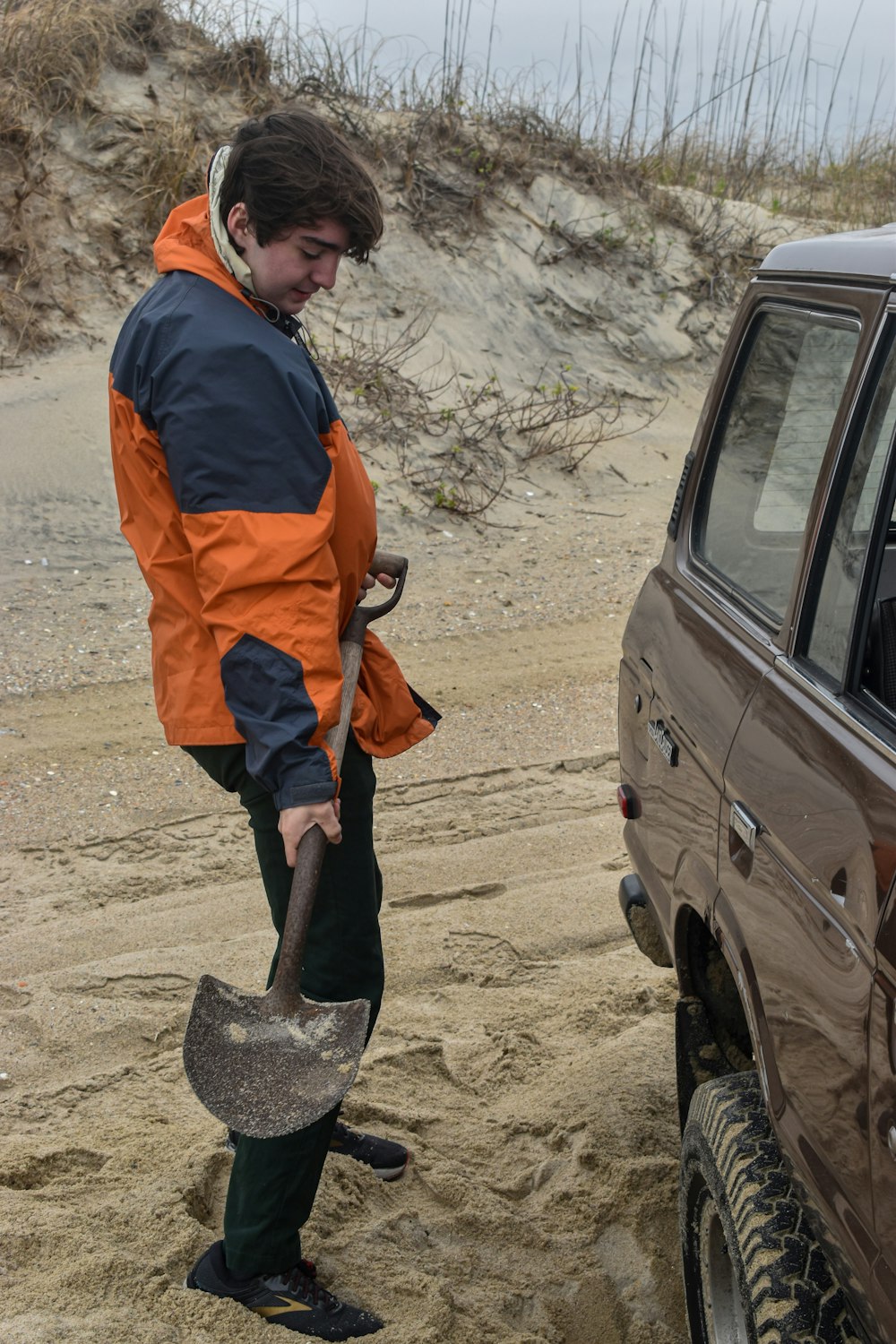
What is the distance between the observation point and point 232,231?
6.82 feet

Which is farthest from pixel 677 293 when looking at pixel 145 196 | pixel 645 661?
pixel 645 661

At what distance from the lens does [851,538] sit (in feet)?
6.46

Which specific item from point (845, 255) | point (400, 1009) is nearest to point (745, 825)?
point (845, 255)

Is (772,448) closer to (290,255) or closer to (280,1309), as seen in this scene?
(290,255)

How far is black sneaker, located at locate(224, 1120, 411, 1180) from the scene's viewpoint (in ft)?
9.03

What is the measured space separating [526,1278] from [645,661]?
52.1 inches

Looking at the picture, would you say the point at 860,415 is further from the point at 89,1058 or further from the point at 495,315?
the point at 495,315

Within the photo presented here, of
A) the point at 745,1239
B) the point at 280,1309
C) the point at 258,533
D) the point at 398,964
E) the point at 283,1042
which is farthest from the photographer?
the point at 398,964

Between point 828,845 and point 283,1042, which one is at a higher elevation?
point 828,845

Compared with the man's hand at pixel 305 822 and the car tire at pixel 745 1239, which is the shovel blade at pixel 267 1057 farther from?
the car tire at pixel 745 1239

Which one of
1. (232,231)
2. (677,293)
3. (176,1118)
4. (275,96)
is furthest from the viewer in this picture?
(677,293)

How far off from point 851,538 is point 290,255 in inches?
41.8

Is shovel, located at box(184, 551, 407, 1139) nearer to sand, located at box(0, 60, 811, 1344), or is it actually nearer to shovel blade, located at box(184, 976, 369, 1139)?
shovel blade, located at box(184, 976, 369, 1139)

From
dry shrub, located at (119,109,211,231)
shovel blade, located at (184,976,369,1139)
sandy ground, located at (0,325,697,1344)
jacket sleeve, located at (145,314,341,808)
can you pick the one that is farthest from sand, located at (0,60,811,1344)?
dry shrub, located at (119,109,211,231)
